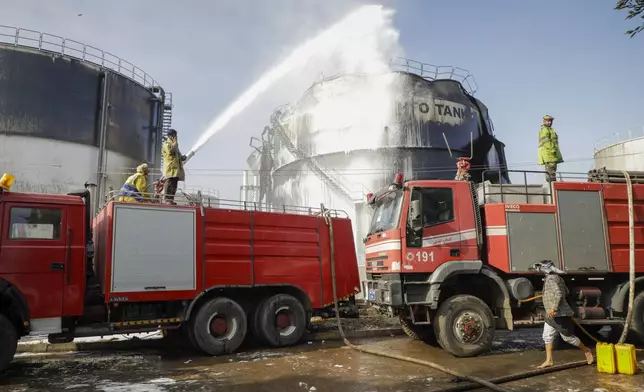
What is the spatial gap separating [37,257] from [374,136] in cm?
1801

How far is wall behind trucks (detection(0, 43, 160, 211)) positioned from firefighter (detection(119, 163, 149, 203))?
1051 cm

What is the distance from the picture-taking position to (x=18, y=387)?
20.7 feet

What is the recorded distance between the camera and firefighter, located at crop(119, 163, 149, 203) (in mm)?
8328

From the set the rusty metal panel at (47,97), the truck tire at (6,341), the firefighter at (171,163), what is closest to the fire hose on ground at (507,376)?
the firefighter at (171,163)

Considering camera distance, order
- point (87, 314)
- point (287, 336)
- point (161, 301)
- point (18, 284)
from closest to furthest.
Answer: point (18, 284)
point (87, 314)
point (161, 301)
point (287, 336)

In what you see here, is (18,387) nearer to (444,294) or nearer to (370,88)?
(444,294)

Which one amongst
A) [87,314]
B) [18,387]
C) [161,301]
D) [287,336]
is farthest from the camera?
[287,336]

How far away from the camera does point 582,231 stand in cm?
855

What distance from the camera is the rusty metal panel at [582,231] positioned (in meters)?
8.45

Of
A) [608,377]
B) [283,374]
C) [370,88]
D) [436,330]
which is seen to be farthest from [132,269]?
[370,88]

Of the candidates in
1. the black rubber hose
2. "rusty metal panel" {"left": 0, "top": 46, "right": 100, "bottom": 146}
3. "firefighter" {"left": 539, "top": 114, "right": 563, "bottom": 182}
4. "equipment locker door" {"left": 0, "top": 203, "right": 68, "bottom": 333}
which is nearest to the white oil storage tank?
"firefighter" {"left": 539, "top": 114, "right": 563, "bottom": 182}

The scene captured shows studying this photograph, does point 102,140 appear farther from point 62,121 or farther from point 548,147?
point 548,147

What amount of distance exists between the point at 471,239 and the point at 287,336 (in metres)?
4.01

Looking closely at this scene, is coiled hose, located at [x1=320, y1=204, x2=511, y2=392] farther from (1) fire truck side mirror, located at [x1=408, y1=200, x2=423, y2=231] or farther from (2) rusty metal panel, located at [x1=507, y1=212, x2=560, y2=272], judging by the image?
(2) rusty metal panel, located at [x1=507, y1=212, x2=560, y2=272]
